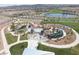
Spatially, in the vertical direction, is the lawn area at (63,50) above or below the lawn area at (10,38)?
below

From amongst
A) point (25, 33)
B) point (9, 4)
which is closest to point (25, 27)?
point (25, 33)

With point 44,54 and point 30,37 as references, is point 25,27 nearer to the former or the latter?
point 30,37

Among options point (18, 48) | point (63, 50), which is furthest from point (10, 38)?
point (63, 50)

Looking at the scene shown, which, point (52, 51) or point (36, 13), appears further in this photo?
point (36, 13)

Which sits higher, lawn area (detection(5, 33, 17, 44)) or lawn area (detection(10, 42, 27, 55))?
lawn area (detection(5, 33, 17, 44))

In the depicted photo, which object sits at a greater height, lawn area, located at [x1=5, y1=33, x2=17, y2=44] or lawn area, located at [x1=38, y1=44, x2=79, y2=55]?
lawn area, located at [x1=5, y1=33, x2=17, y2=44]

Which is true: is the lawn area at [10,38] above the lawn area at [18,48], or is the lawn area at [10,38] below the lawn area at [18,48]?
above

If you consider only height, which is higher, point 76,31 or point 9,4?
point 9,4
